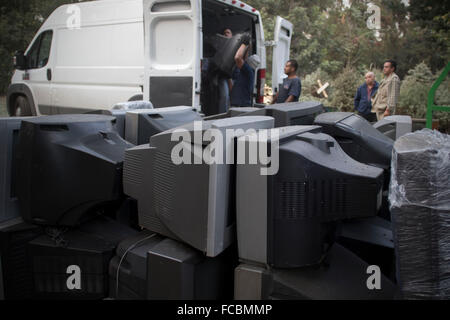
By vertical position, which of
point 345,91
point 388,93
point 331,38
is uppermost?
point 331,38

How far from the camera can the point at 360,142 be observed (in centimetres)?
209

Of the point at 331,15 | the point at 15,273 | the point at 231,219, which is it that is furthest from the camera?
the point at 331,15

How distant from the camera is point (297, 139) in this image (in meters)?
1.63

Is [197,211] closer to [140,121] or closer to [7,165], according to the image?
[140,121]

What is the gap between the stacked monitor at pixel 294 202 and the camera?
148 cm

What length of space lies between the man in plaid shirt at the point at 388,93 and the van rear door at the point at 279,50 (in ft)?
5.28

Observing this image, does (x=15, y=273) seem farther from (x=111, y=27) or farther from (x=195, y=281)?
(x=111, y=27)

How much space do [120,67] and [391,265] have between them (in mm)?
5027

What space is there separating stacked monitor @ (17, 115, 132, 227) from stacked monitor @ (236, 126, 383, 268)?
2.31 ft

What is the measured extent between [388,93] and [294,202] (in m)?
5.26

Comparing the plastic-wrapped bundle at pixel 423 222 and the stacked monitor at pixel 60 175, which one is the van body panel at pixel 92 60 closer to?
the stacked monitor at pixel 60 175

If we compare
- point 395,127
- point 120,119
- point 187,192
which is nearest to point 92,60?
point 120,119

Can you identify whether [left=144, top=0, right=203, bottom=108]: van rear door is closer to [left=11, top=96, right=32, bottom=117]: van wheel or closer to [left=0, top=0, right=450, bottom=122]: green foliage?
[left=11, top=96, right=32, bottom=117]: van wheel

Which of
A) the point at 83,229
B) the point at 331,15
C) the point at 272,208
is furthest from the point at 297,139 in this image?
the point at 331,15
